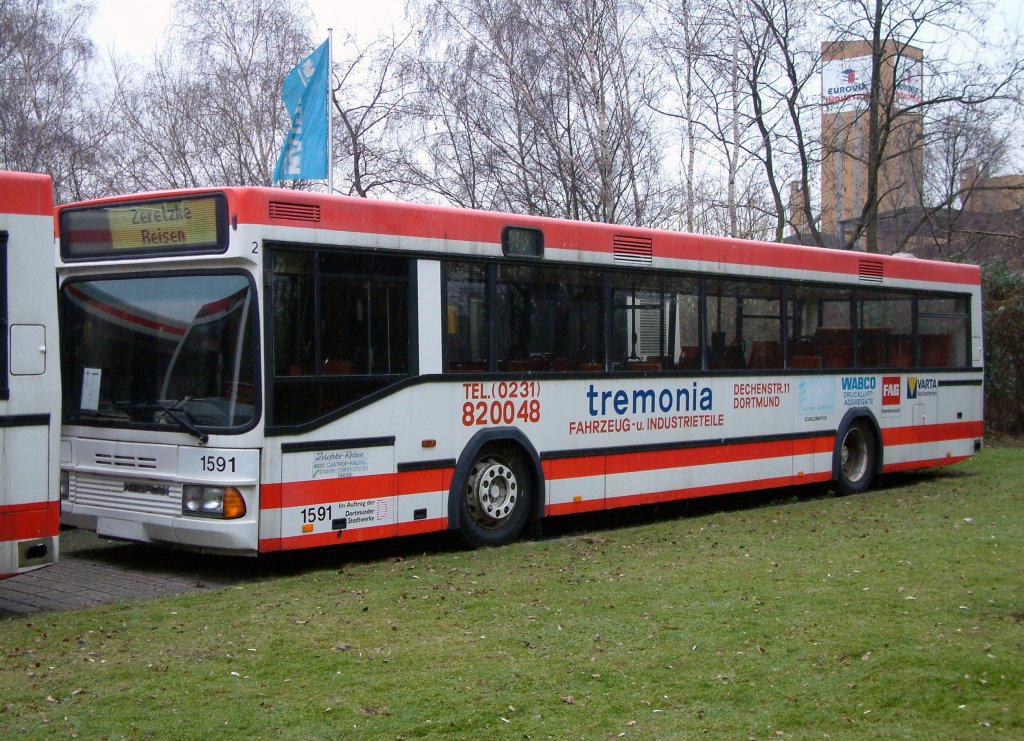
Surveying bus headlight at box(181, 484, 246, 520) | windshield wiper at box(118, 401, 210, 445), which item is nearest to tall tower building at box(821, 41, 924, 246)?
windshield wiper at box(118, 401, 210, 445)

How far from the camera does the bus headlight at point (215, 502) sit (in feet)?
29.2

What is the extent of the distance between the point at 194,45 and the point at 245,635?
989 inches

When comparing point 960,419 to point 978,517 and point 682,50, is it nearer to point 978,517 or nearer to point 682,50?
point 978,517

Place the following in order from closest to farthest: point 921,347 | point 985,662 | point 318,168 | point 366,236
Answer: point 985,662 → point 366,236 → point 921,347 → point 318,168

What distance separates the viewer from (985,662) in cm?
623

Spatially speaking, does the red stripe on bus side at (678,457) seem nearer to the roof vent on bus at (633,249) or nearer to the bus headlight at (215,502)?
the roof vent on bus at (633,249)

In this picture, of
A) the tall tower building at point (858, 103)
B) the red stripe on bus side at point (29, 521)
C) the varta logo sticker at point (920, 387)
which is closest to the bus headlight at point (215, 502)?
the red stripe on bus side at point (29, 521)

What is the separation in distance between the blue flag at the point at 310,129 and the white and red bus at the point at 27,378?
1180 cm

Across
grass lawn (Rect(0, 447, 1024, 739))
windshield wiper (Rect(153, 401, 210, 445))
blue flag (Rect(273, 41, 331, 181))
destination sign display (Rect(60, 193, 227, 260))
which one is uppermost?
blue flag (Rect(273, 41, 331, 181))

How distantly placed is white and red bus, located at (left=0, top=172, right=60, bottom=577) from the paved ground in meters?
0.76

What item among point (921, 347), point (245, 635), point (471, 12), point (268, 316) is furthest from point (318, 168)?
point (245, 635)

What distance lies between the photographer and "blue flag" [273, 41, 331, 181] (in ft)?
64.5

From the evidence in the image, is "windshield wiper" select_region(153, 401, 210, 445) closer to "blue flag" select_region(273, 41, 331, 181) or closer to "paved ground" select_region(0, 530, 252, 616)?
"paved ground" select_region(0, 530, 252, 616)

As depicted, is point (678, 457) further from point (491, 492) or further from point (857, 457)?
point (857, 457)
